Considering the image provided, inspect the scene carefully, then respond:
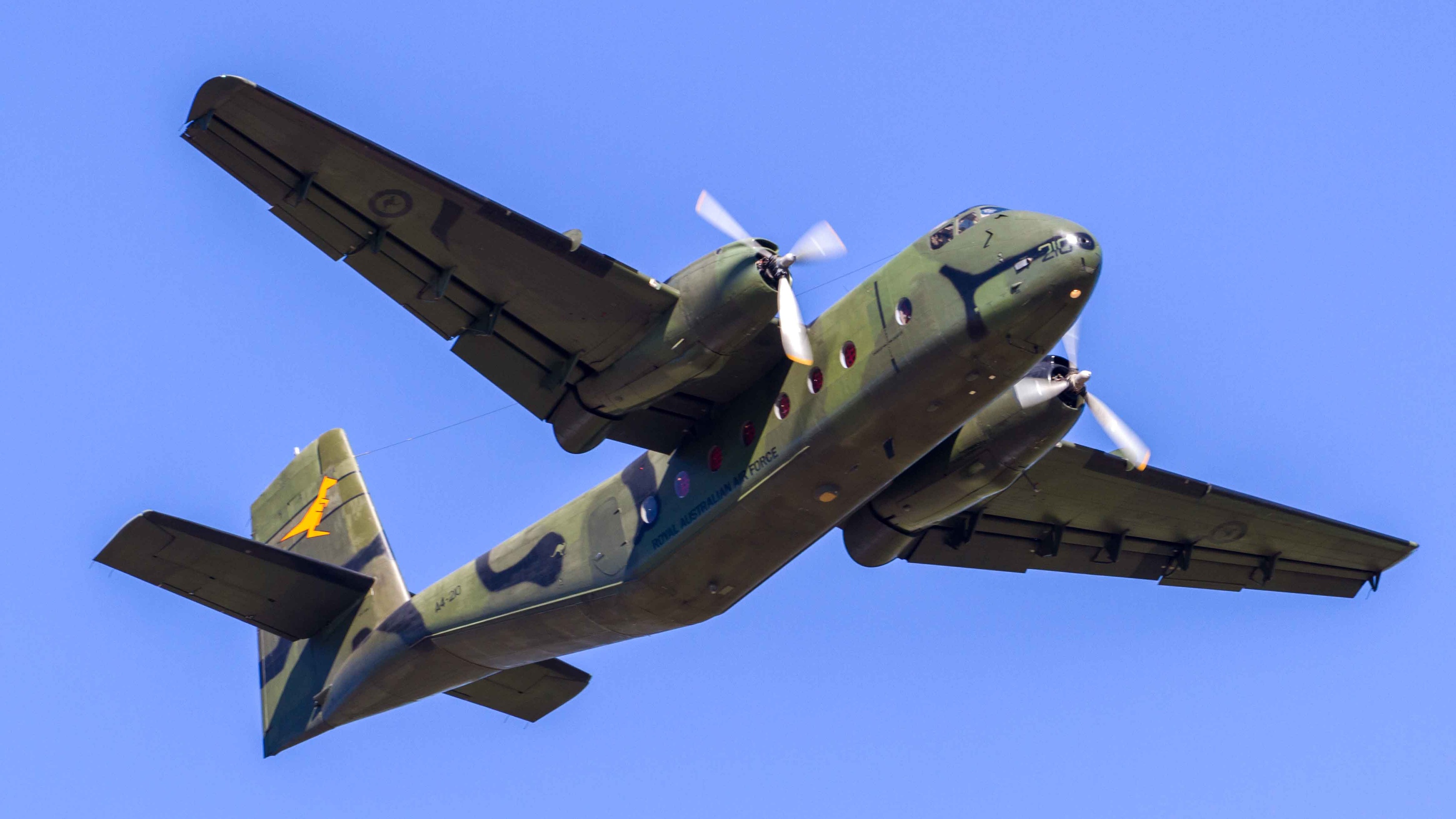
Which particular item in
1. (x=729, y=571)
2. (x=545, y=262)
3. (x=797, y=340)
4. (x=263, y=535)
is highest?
(x=263, y=535)

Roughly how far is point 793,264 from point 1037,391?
3479mm

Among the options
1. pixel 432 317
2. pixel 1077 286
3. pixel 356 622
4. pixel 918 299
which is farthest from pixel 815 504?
pixel 356 622

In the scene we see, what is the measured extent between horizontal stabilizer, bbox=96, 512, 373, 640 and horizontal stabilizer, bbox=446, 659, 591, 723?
248 cm

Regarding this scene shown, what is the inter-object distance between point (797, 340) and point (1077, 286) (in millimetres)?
3160

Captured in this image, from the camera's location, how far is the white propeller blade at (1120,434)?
1902cm

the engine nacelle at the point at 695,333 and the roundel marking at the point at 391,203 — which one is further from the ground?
the roundel marking at the point at 391,203

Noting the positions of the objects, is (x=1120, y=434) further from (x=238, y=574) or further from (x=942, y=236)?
(x=238, y=574)

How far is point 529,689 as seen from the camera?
918 inches

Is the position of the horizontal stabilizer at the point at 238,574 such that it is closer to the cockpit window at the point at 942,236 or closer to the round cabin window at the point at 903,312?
the round cabin window at the point at 903,312

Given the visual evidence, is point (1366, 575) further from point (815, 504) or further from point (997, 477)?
point (815, 504)

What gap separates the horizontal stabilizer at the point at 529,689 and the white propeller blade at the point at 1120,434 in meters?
9.36

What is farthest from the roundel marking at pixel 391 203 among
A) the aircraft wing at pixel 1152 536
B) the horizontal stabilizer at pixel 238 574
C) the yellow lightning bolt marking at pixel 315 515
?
the aircraft wing at pixel 1152 536

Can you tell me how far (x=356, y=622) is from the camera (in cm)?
2231

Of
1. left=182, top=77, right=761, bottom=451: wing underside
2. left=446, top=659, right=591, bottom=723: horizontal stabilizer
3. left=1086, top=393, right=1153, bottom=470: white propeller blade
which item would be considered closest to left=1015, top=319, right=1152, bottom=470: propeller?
left=1086, top=393, right=1153, bottom=470: white propeller blade
